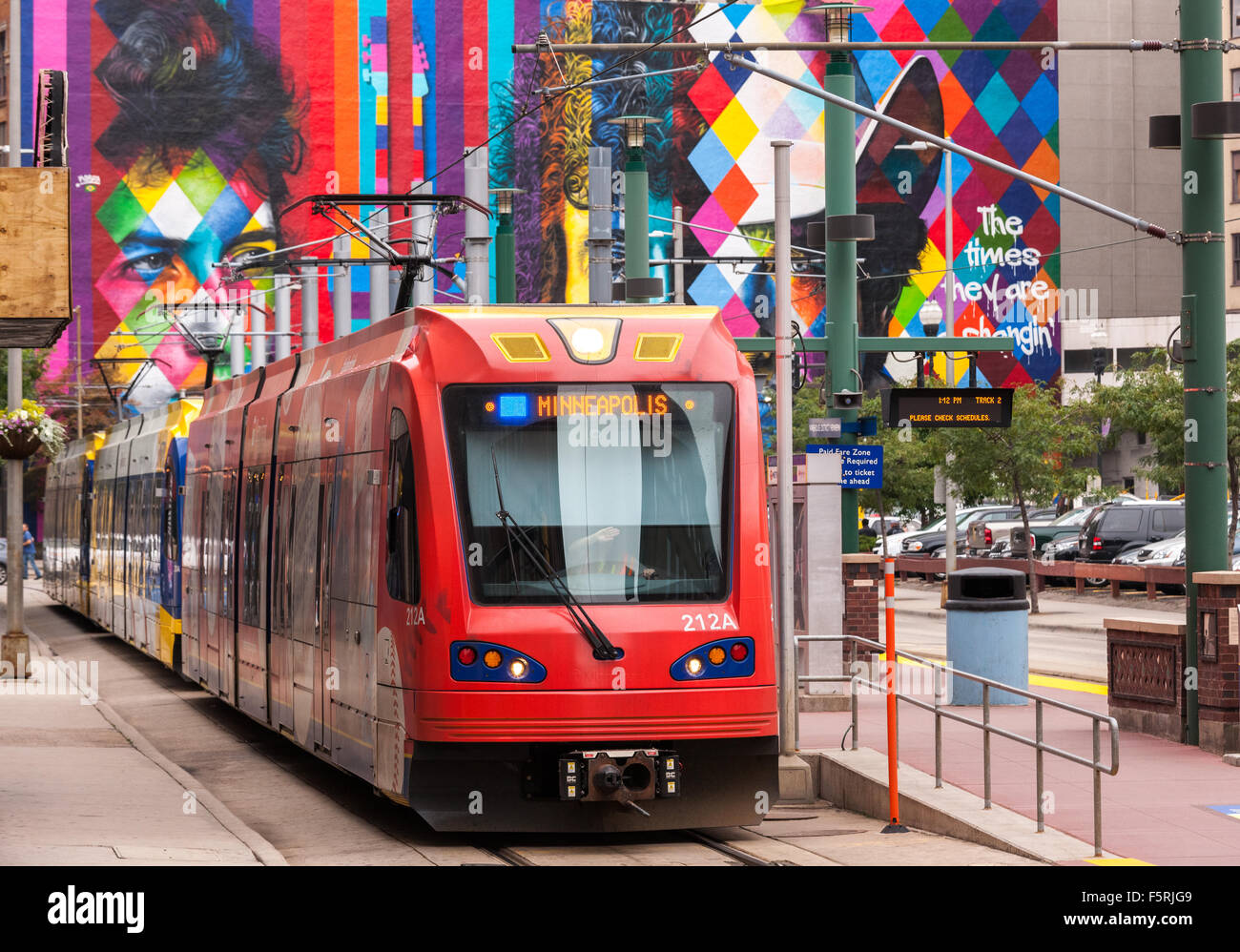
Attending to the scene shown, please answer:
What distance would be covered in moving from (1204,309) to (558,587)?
7403 millimetres

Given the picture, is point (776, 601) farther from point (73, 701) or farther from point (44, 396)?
point (44, 396)

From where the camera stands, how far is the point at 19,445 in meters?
25.5

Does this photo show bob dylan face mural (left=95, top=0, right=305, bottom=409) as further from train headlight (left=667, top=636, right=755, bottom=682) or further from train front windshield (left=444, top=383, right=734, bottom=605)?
train headlight (left=667, top=636, right=755, bottom=682)

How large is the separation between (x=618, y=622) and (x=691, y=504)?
34.9 inches

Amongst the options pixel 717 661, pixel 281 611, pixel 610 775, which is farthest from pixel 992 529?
pixel 610 775

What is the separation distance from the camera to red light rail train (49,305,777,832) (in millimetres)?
11500

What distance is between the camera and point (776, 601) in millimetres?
15148

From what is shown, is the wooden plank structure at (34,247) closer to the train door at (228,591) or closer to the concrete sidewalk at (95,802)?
the concrete sidewalk at (95,802)

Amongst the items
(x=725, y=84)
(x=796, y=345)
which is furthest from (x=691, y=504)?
(x=725, y=84)

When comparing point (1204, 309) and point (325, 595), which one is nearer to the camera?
point (325, 595)

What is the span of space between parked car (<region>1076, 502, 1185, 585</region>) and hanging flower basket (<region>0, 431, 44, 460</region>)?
2979 centimetres

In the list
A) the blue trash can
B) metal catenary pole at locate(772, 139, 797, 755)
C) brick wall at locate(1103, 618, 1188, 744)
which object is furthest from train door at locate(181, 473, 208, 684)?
brick wall at locate(1103, 618, 1188, 744)

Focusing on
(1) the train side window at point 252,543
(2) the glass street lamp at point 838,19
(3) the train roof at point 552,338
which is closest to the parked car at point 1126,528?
(2) the glass street lamp at point 838,19

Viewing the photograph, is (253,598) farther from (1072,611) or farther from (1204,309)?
(1072,611)
